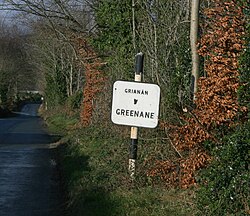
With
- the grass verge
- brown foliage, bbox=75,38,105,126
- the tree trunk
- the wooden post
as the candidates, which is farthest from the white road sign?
brown foliage, bbox=75,38,105,126

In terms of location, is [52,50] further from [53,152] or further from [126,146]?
[126,146]

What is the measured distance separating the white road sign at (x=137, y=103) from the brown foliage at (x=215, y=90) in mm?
558

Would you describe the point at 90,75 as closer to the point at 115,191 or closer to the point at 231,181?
the point at 115,191

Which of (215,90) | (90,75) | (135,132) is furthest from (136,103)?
(90,75)

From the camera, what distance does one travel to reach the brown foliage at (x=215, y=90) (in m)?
8.92

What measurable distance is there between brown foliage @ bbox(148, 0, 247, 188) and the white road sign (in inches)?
22.0

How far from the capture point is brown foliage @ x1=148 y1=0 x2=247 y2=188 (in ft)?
29.3

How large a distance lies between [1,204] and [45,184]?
317 centimetres

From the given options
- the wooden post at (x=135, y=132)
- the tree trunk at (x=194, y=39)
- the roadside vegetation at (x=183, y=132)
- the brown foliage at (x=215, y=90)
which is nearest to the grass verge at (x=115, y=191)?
the roadside vegetation at (x=183, y=132)

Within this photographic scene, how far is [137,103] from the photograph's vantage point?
10.4 meters

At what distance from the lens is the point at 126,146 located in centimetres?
1577

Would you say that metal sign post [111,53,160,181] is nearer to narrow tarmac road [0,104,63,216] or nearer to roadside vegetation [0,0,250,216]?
roadside vegetation [0,0,250,216]

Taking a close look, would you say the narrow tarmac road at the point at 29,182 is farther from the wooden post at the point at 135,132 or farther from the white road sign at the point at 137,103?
the white road sign at the point at 137,103

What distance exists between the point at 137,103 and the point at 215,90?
5.61 ft
